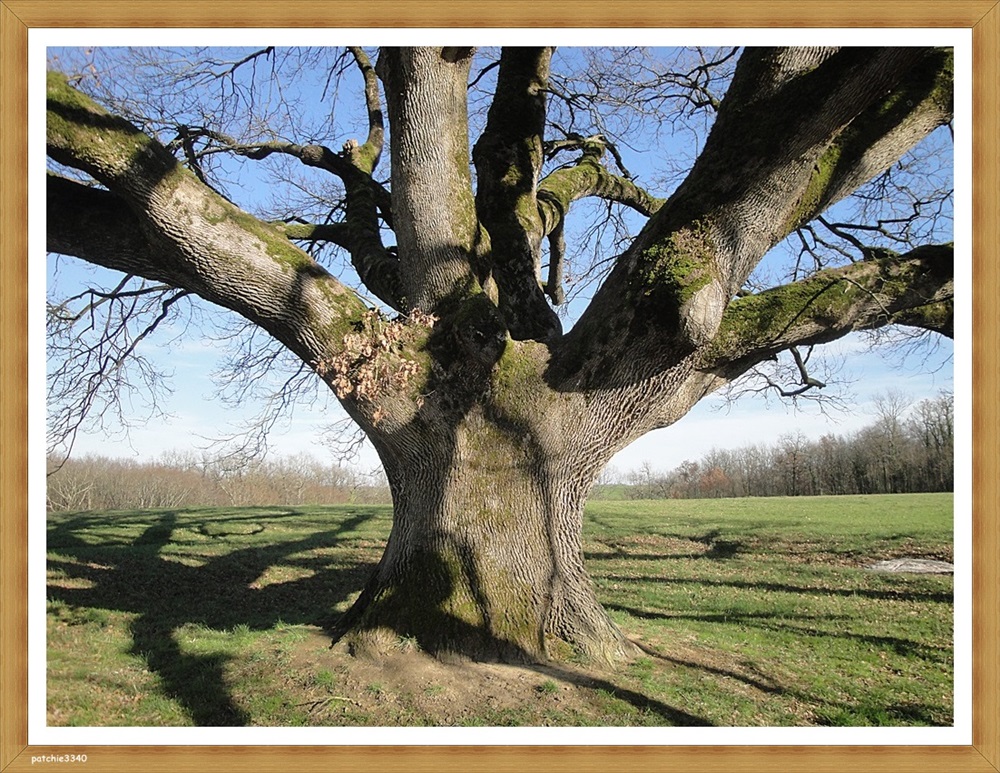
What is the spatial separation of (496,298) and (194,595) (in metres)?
5.13

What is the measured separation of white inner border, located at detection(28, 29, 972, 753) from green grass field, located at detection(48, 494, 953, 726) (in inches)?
13.9

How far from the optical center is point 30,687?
378cm

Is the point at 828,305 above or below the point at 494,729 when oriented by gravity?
above

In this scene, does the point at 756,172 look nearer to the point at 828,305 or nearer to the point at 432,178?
the point at 828,305

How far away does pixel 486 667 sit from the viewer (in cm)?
486

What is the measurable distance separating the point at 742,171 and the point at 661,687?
3.78 metres

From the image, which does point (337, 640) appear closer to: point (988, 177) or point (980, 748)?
point (980, 748)

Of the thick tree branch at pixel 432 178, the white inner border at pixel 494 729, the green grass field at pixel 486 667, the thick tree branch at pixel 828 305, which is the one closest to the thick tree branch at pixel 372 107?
the thick tree branch at pixel 432 178

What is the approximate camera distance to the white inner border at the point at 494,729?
380 cm

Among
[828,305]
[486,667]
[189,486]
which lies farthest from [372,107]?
[189,486]

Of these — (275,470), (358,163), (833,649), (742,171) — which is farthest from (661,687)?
(275,470)

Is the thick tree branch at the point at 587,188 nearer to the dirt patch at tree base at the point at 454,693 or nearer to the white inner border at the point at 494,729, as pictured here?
the white inner border at the point at 494,729

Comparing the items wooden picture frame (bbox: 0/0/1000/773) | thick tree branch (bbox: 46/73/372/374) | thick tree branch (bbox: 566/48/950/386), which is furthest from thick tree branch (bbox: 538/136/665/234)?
wooden picture frame (bbox: 0/0/1000/773)

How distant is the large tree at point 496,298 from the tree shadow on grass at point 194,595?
1.15 m
